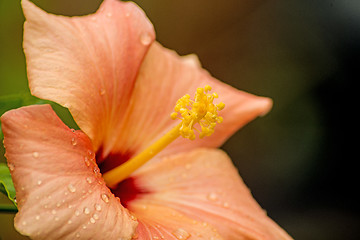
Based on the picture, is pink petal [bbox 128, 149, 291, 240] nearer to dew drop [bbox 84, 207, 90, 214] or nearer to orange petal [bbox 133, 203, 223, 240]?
orange petal [bbox 133, 203, 223, 240]

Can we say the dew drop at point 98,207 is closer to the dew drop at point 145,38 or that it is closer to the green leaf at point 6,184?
the green leaf at point 6,184

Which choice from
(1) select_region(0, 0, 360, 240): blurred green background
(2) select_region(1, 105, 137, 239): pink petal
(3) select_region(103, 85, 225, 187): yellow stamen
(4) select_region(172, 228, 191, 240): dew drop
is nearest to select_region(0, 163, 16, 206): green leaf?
(2) select_region(1, 105, 137, 239): pink petal

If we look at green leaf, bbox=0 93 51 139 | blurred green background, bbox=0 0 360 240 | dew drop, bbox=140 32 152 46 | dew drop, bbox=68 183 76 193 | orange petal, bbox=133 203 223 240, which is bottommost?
blurred green background, bbox=0 0 360 240

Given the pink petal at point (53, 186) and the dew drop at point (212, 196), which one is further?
the dew drop at point (212, 196)

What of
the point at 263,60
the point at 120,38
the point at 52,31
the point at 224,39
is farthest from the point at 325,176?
the point at 52,31

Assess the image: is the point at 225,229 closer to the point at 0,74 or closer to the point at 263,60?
the point at 0,74

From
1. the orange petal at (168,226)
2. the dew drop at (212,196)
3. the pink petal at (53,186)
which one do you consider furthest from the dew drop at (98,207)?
the dew drop at (212,196)
